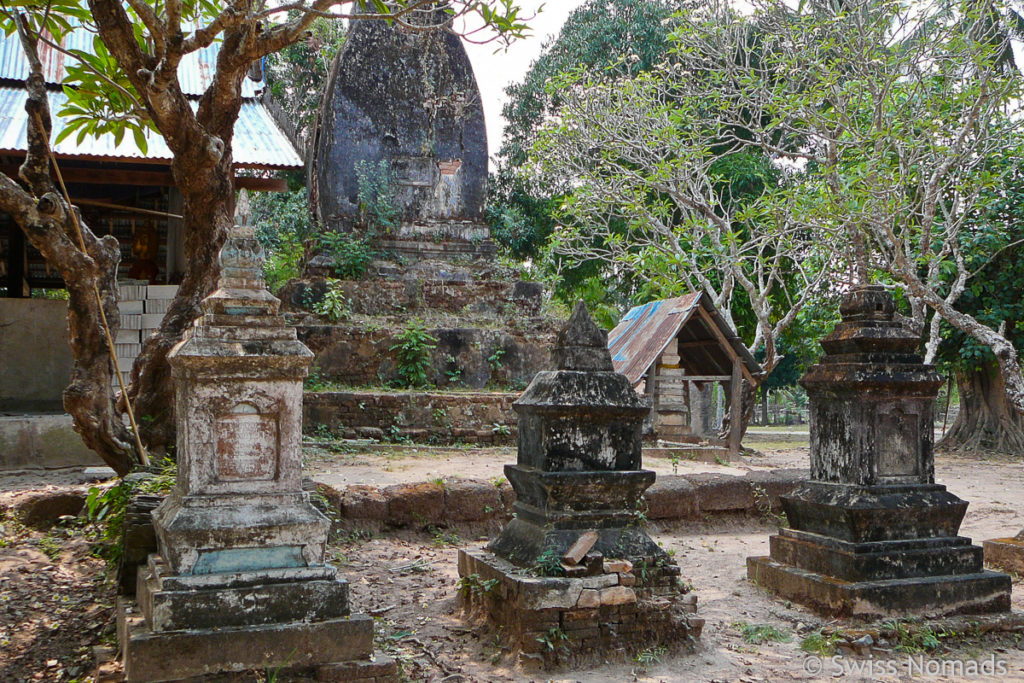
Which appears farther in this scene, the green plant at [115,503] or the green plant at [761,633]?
the green plant at [115,503]

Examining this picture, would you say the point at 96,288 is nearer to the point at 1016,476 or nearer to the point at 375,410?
the point at 375,410

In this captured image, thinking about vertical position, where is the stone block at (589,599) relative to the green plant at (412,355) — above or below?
below

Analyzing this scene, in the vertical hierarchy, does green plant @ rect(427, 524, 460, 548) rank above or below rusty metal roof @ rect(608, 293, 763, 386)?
below

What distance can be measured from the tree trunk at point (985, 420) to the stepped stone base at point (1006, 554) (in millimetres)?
10383

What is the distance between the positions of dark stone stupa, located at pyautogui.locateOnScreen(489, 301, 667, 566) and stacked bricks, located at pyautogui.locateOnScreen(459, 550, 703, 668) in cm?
14

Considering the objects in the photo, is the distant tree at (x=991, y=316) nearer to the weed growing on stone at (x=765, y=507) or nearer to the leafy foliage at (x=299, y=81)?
the weed growing on stone at (x=765, y=507)

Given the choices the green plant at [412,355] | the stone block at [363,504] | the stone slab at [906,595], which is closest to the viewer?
the stone slab at [906,595]

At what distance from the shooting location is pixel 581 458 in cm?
510

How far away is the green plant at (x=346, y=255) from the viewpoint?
495 inches

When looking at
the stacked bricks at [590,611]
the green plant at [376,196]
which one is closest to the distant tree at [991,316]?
the green plant at [376,196]

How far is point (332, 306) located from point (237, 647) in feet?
27.7

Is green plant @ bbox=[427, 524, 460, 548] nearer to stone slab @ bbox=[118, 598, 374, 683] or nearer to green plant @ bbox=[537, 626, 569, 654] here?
green plant @ bbox=[537, 626, 569, 654]

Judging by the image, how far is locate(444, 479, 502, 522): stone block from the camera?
24.9ft

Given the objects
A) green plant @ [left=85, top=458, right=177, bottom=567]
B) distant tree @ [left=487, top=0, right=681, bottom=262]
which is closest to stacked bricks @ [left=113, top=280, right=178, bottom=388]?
green plant @ [left=85, top=458, right=177, bottom=567]
